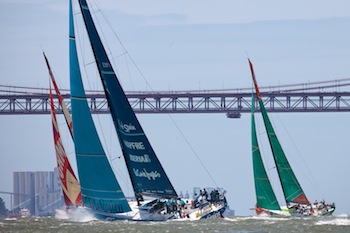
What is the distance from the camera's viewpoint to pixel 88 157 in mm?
34656

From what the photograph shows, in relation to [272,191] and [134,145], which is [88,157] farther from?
[272,191]

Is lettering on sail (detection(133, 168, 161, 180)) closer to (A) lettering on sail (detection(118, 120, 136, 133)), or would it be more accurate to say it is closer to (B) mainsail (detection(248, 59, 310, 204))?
(A) lettering on sail (detection(118, 120, 136, 133))

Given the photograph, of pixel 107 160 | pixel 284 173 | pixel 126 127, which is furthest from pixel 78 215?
pixel 284 173

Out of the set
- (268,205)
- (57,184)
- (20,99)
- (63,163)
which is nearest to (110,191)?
(63,163)

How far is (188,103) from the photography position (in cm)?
8750

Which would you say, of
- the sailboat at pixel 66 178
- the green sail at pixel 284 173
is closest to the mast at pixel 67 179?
the sailboat at pixel 66 178

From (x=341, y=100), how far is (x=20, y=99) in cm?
1971

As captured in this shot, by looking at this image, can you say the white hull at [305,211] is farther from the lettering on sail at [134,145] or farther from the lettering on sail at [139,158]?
the lettering on sail at [134,145]

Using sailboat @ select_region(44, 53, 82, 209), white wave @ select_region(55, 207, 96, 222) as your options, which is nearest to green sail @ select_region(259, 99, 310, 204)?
sailboat @ select_region(44, 53, 82, 209)

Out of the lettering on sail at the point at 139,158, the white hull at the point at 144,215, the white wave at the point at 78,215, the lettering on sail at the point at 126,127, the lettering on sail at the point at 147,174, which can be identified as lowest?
the white hull at the point at 144,215

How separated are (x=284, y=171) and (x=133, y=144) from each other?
39.9ft

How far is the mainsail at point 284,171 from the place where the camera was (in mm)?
45875

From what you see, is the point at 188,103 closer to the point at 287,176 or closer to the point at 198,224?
the point at 287,176

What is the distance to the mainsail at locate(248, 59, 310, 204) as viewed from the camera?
4588 centimetres
